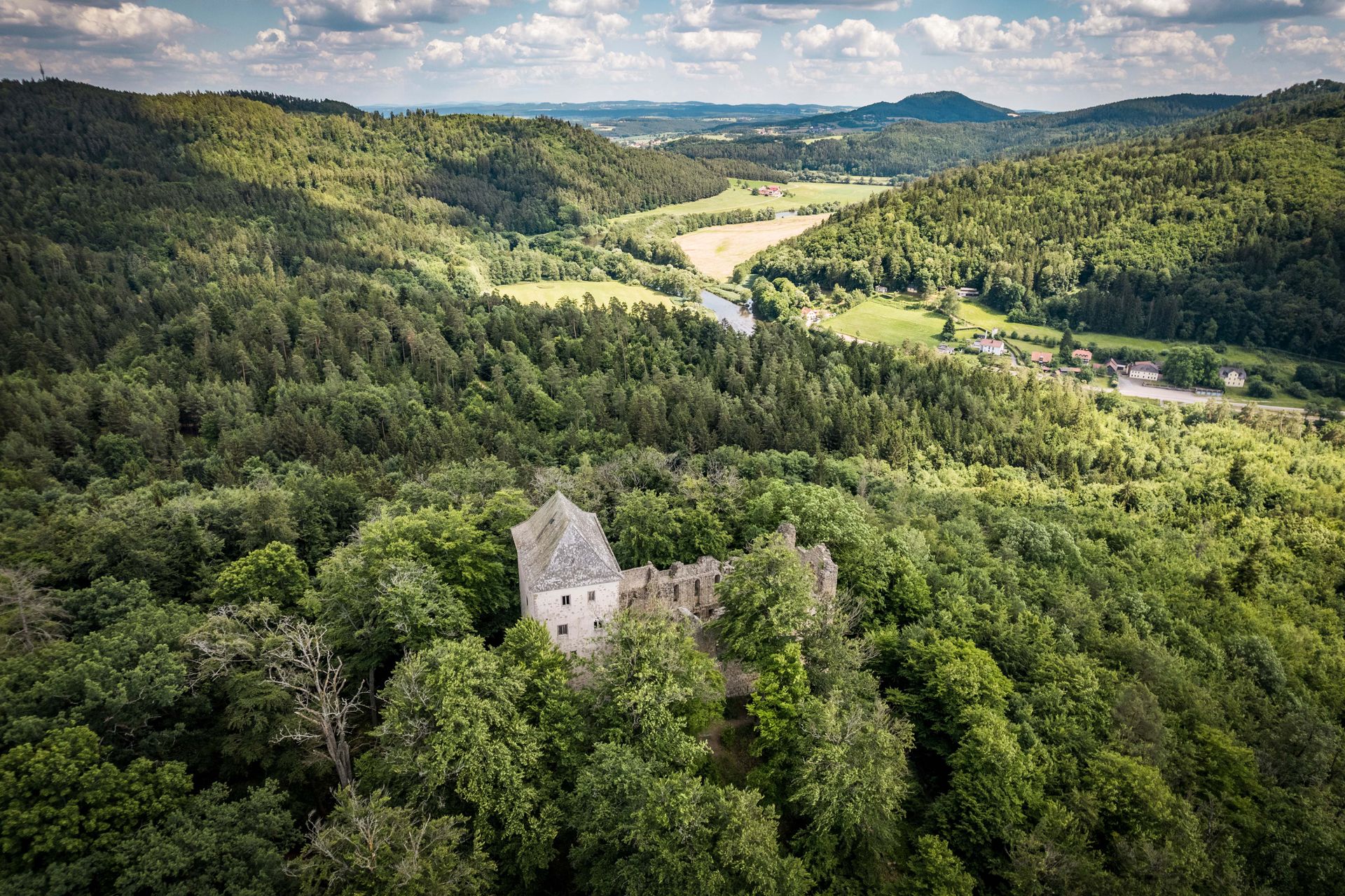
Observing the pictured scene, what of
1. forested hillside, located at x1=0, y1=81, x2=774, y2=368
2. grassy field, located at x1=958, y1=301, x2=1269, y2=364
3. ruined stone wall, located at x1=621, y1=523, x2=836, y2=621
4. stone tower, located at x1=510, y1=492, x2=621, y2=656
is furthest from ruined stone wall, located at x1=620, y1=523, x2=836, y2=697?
grassy field, located at x1=958, y1=301, x2=1269, y2=364

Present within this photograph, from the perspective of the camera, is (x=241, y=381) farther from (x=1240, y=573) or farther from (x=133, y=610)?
(x=1240, y=573)

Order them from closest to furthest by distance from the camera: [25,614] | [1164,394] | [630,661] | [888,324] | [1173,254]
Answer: [630,661] → [25,614] → [1164,394] → [888,324] → [1173,254]

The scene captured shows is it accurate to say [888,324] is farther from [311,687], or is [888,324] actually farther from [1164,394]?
[311,687]

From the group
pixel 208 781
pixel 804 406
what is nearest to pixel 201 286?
pixel 804 406

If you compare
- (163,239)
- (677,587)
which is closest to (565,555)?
(677,587)

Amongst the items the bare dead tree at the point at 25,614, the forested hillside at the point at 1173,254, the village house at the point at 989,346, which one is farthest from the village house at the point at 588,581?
the forested hillside at the point at 1173,254

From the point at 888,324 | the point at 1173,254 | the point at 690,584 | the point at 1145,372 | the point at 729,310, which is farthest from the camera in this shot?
the point at 1173,254

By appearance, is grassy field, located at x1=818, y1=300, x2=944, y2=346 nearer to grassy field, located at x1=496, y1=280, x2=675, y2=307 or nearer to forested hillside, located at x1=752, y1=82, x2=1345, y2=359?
forested hillside, located at x1=752, y1=82, x2=1345, y2=359

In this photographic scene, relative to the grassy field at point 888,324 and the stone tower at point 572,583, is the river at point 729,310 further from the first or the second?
the stone tower at point 572,583
